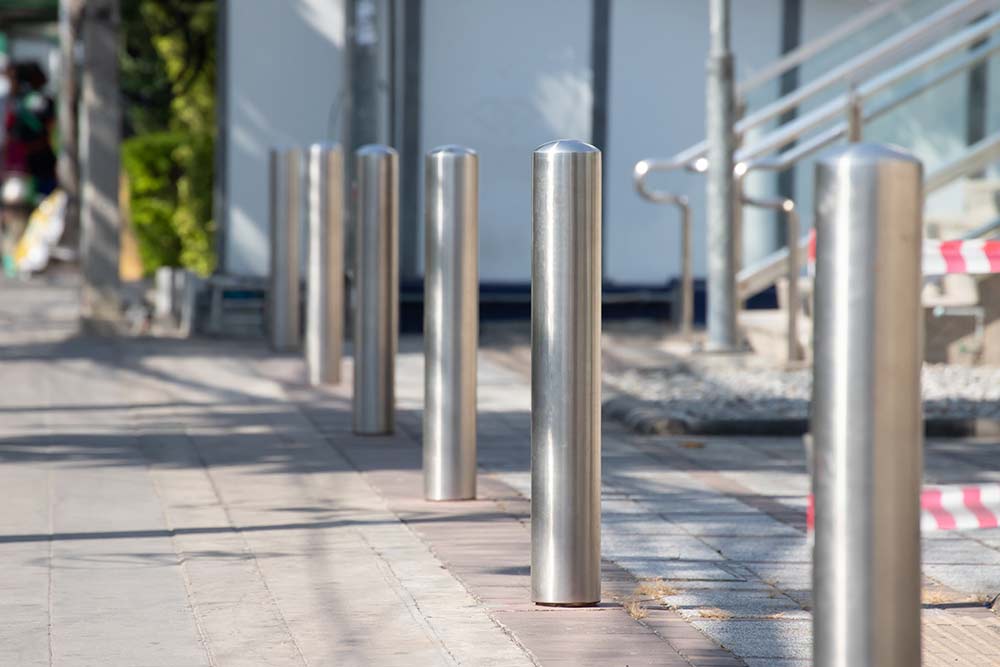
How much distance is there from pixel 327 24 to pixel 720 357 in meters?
4.76

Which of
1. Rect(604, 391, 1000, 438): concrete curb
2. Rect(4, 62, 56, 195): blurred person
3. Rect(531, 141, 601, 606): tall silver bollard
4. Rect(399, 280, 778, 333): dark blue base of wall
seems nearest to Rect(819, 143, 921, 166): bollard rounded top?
Rect(531, 141, 601, 606): tall silver bollard

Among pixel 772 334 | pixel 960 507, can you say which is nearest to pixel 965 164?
pixel 772 334

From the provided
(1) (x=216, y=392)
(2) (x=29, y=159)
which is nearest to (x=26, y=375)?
(1) (x=216, y=392)

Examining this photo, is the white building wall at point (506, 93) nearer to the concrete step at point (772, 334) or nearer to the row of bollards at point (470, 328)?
the concrete step at point (772, 334)

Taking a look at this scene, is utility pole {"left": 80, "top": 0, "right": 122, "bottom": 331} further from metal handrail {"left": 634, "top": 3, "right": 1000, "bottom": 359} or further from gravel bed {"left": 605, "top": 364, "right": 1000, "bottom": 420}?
gravel bed {"left": 605, "top": 364, "right": 1000, "bottom": 420}

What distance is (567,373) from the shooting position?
470 centimetres

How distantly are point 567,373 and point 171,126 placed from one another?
2019cm

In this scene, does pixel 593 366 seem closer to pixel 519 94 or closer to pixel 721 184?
pixel 721 184

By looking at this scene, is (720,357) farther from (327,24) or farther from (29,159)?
(29,159)

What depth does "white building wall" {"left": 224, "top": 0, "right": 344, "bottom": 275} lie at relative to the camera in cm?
1387

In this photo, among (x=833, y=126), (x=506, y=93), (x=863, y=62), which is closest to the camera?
(x=833, y=126)

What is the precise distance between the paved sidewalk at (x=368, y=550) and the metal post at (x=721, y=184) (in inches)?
85.4

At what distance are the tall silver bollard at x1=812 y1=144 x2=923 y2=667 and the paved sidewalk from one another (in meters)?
1.01

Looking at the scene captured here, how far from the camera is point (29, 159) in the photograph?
3356 centimetres
